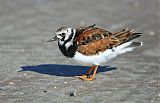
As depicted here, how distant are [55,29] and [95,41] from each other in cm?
464

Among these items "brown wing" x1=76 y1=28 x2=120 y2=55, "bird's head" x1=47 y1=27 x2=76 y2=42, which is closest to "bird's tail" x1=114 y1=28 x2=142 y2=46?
"brown wing" x1=76 y1=28 x2=120 y2=55

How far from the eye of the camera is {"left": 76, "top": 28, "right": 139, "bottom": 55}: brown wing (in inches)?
311

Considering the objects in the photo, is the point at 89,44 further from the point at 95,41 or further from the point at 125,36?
the point at 125,36

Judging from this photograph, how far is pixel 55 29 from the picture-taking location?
1252 centimetres

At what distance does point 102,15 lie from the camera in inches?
559

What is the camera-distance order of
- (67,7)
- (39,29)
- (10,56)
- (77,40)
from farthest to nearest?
(67,7), (39,29), (10,56), (77,40)

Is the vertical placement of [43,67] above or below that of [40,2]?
below

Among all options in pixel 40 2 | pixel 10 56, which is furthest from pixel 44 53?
pixel 40 2

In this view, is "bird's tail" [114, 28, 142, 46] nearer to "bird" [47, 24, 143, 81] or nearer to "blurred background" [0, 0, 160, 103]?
"bird" [47, 24, 143, 81]

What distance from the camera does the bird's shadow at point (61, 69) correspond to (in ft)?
28.6

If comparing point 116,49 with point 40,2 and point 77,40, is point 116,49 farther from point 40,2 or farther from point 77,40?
point 40,2

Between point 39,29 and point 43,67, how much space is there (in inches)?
138

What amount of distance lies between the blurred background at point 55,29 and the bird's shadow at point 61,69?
0.23 meters

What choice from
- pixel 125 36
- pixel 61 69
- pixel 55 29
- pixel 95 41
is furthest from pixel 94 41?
pixel 55 29
